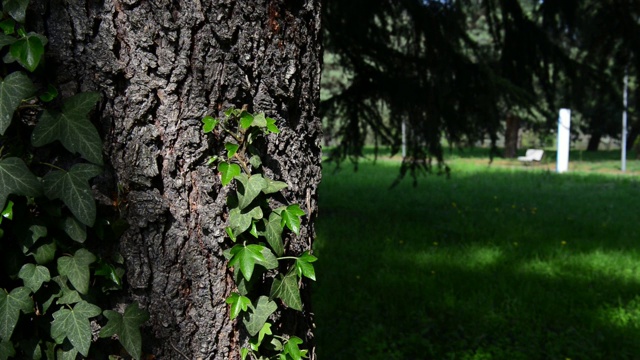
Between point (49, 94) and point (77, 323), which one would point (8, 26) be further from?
point (77, 323)


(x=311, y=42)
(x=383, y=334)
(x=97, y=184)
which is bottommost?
(x=383, y=334)

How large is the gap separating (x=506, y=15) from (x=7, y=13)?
537cm

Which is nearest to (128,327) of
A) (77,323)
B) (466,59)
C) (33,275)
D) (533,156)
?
(77,323)

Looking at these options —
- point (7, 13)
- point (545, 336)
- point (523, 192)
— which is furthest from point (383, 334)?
point (523, 192)

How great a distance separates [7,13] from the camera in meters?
1.24

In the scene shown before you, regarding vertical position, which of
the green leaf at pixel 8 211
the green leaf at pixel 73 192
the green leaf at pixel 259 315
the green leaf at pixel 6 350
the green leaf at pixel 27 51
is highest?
the green leaf at pixel 27 51

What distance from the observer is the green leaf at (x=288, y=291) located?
143cm

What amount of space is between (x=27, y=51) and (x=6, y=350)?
2.10 ft

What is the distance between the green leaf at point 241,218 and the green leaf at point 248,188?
0.06 feet

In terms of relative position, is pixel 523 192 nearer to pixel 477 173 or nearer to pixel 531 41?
pixel 477 173

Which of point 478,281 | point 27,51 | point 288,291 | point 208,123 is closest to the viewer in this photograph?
point 27,51

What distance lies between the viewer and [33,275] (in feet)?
4.23

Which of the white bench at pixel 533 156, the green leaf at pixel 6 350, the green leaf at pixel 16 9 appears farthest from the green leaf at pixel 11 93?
the white bench at pixel 533 156

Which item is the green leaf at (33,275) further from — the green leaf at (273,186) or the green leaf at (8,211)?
the green leaf at (273,186)
